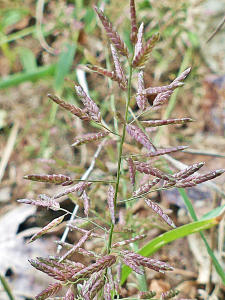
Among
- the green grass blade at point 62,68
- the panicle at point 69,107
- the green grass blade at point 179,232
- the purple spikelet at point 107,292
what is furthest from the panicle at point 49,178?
the green grass blade at point 62,68

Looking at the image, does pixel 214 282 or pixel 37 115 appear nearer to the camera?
pixel 214 282

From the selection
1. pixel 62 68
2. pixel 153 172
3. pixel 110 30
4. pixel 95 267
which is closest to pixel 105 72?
pixel 110 30

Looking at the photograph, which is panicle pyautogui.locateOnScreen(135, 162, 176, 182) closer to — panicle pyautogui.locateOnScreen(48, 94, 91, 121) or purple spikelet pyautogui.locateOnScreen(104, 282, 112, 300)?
panicle pyautogui.locateOnScreen(48, 94, 91, 121)

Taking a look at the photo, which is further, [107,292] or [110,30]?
[107,292]

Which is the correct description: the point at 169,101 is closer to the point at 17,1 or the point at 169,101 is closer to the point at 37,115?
the point at 37,115

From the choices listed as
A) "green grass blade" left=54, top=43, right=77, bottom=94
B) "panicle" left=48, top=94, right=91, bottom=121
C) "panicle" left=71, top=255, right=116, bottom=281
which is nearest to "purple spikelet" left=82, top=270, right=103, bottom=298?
"panicle" left=71, top=255, right=116, bottom=281

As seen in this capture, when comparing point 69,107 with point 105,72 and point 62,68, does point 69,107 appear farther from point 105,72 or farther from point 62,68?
point 62,68

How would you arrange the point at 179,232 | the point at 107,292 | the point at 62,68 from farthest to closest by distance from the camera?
the point at 62,68 → the point at 179,232 → the point at 107,292

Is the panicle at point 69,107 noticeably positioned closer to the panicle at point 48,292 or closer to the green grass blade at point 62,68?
the panicle at point 48,292

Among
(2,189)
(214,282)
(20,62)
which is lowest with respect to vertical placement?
(214,282)

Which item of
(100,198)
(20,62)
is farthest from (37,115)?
(100,198)

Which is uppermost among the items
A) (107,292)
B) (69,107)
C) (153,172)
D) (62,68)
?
(62,68)
